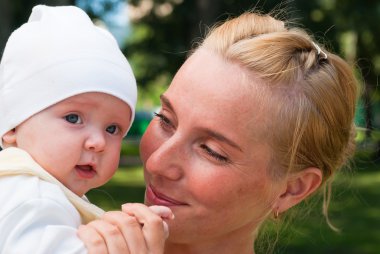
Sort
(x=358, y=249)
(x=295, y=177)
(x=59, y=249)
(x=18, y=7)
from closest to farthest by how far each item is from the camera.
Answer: (x=59, y=249) → (x=295, y=177) → (x=358, y=249) → (x=18, y=7)

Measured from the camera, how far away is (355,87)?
290cm

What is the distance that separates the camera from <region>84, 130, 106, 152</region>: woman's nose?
219 cm

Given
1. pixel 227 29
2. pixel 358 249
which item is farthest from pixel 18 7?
pixel 227 29

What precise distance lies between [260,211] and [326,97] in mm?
484

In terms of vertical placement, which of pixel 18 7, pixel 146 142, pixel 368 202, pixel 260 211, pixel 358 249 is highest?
pixel 146 142

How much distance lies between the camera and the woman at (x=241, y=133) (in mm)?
2457

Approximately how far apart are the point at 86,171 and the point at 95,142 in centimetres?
11

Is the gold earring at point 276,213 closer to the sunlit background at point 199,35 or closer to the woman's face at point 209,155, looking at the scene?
the woman's face at point 209,155

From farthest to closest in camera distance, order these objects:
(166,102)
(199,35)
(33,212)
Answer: (199,35)
(166,102)
(33,212)

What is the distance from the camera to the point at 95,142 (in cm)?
220

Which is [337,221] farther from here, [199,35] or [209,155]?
[209,155]

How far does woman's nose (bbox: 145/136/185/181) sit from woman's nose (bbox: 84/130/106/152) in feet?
0.88

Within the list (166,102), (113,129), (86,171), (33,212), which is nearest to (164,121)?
(166,102)

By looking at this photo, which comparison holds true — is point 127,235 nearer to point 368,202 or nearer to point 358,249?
point 358,249
